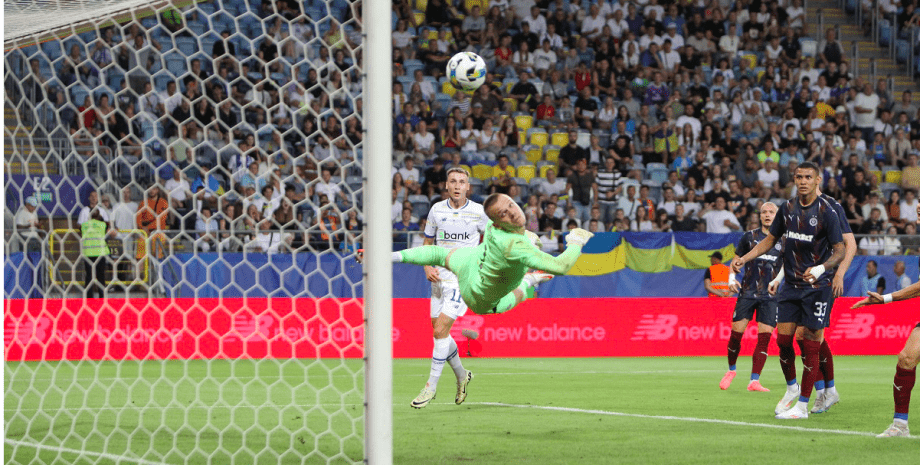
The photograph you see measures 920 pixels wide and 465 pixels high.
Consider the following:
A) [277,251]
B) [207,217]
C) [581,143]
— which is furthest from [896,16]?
[207,217]

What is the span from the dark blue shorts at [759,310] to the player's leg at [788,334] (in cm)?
132

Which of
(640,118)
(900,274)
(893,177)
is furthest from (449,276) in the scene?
(893,177)

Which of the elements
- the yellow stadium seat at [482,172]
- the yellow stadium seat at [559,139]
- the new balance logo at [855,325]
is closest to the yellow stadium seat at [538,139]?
the yellow stadium seat at [559,139]

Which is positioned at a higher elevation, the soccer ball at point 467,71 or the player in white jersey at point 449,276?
the soccer ball at point 467,71

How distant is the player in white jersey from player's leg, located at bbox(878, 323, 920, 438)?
3505mm

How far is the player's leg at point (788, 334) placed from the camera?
830cm

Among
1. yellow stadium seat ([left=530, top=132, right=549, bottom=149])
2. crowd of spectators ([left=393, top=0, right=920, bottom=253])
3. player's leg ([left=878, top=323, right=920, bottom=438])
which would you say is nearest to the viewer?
player's leg ([left=878, top=323, right=920, bottom=438])

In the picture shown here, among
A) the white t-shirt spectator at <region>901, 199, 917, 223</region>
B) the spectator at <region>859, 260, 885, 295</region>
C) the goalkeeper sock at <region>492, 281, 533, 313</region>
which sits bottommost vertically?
the spectator at <region>859, 260, 885, 295</region>

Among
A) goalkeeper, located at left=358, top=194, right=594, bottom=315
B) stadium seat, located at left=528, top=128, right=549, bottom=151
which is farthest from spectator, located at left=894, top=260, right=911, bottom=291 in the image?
goalkeeper, located at left=358, top=194, right=594, bottom=315

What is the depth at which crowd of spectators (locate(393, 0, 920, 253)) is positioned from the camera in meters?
18.8

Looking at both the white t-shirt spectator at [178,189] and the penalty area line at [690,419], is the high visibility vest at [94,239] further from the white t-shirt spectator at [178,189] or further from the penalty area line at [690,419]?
the penalty area line at [690,419]

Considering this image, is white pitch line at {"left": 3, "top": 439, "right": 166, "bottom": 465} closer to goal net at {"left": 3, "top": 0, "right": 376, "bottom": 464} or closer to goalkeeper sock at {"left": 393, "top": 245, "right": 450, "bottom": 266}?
goal net at {"left": 3, "top": 0, "right": 376, "bottom": 464}

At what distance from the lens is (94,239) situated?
6344mm

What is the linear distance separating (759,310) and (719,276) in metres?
5.97
